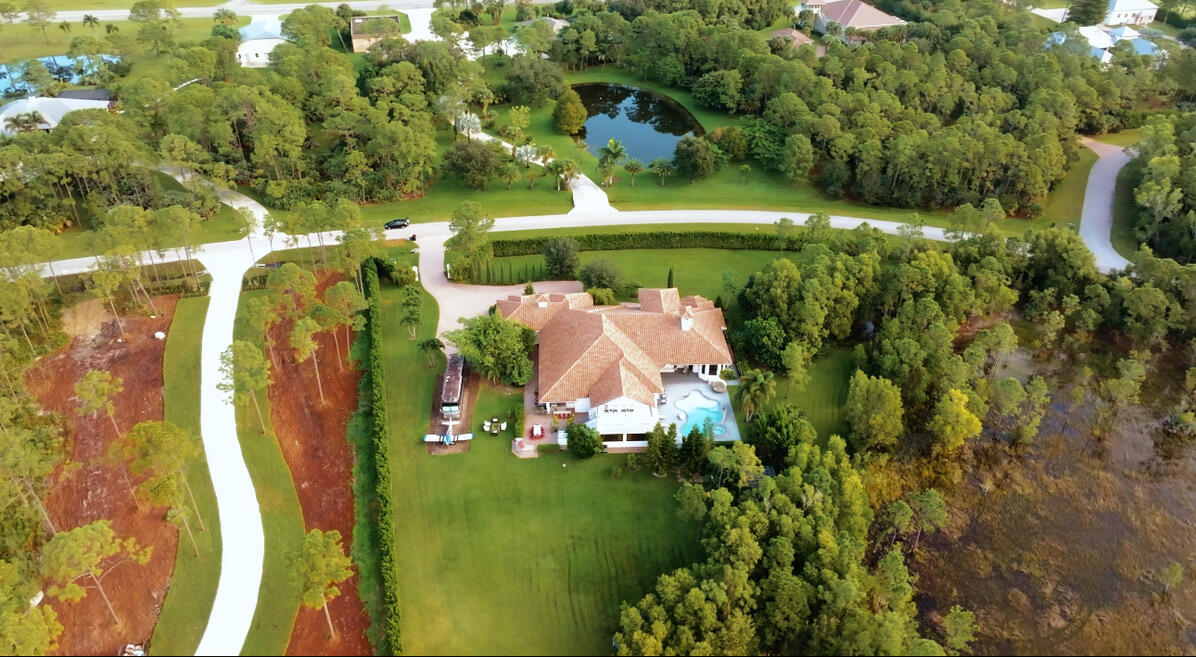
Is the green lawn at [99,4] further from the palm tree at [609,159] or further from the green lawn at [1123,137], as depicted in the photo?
the green lawn at [1123,137]

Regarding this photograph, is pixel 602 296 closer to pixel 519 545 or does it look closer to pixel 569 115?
pixel 519 545

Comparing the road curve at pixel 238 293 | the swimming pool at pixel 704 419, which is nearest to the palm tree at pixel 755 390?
the swimming pool at pixel 704 419

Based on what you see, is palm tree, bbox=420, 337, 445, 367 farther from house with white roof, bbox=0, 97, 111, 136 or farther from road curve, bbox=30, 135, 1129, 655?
house with white roof, bbox=0, 97, 111, 136

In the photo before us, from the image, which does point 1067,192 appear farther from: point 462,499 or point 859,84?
point 462,499

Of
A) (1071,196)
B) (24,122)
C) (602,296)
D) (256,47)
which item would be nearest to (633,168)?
(602,296)

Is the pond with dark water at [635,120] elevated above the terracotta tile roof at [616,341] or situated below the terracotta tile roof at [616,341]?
above
